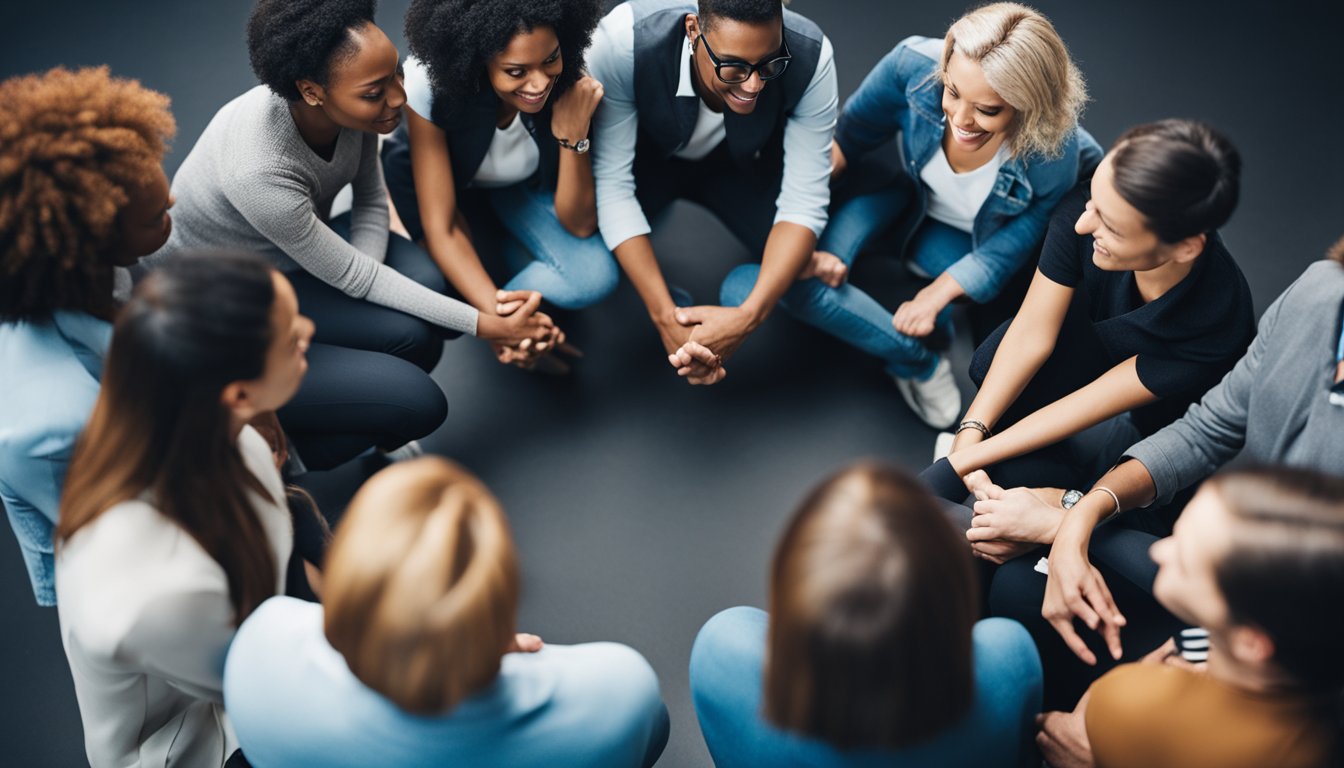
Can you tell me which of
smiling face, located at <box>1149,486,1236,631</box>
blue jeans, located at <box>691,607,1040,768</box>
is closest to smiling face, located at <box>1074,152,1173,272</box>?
smiling face, located at <box>1149,486,1236,631</box>

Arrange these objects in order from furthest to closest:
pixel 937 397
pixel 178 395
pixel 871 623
→ pixel 937 397 < pixel 178 395 < pixel 871 623

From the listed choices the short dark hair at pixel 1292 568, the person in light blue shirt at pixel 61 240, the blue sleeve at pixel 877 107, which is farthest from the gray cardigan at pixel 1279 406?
the person in light blue shirt at pixel 61 240

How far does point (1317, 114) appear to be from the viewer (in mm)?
2832

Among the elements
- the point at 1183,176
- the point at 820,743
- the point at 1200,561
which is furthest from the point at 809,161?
the point at 820,743

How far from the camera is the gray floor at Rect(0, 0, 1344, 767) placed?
2223 millimetres

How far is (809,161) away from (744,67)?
0.36 metres

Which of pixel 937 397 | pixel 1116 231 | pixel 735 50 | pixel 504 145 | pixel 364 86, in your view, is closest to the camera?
pixel 1116 231

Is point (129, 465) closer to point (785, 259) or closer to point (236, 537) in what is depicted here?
point (236, 537)

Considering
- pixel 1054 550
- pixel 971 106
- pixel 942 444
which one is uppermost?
pixel 971 106

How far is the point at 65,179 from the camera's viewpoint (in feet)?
4.96

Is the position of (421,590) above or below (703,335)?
above

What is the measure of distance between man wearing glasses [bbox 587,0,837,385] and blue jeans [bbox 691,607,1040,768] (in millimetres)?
1010

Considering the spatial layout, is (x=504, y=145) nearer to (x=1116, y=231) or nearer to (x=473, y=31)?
(x=473, y=31)

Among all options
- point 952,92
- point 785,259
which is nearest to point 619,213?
point 785,259
